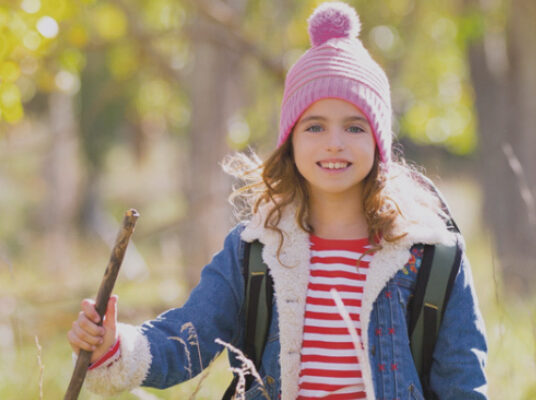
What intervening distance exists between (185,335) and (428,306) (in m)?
0.71

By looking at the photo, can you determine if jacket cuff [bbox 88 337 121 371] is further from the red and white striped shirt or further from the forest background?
the red and white striped shirt

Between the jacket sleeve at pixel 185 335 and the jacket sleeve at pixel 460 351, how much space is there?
61 centimetres

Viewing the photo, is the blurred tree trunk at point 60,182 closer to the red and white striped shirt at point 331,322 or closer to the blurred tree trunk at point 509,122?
the blurred tree trunk at point 509,122

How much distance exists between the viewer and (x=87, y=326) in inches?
72.7

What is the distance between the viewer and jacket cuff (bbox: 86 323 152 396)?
76.0 inches

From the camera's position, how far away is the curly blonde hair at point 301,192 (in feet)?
7.28

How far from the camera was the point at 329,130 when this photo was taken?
7.11 feet

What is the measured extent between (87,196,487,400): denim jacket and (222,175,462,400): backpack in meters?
0.02

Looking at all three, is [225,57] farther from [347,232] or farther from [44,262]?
[44,262]


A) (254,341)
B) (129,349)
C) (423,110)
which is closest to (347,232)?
(254,341)

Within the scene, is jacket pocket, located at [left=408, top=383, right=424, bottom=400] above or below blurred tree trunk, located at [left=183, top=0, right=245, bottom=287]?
below

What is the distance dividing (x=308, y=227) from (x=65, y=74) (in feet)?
13.8

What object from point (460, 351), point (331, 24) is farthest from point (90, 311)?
point (331, 24)

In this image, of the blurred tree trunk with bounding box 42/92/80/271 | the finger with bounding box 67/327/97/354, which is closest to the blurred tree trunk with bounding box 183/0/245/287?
the finger with bounding box 67/327/97/354
